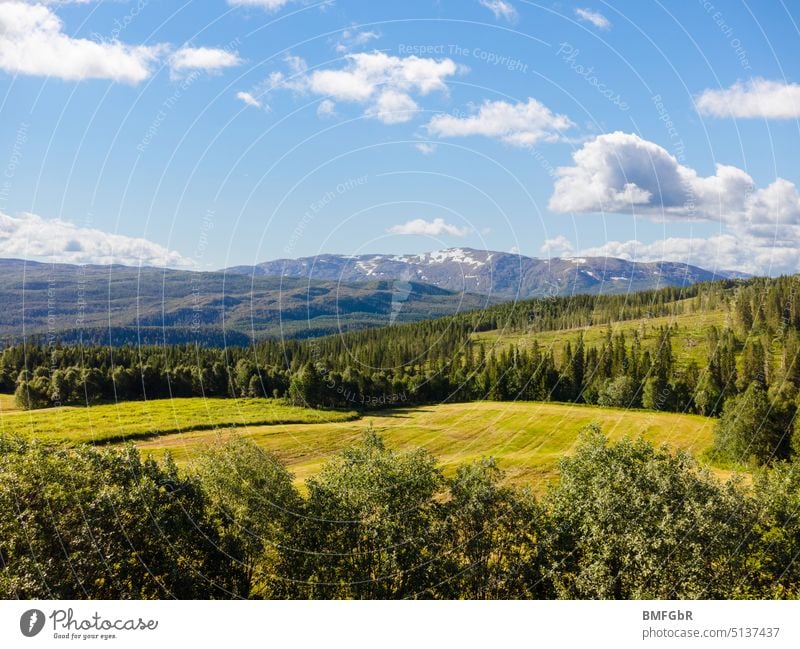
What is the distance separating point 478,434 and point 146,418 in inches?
2083

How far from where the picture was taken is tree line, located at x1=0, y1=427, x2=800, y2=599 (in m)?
28.0

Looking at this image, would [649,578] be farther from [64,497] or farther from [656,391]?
[656,391]

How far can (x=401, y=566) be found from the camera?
103 feet

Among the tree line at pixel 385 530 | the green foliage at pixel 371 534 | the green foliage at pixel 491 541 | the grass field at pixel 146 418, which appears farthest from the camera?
the grass field at pixel 146 418

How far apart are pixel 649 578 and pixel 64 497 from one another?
99.2 feet

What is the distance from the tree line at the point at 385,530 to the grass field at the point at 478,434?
2255 cm

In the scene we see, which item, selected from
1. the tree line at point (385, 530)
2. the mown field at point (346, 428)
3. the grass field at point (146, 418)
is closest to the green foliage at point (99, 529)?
the tree line at point (385, 530)

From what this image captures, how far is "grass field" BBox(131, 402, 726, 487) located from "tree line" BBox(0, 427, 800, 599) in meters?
22.5

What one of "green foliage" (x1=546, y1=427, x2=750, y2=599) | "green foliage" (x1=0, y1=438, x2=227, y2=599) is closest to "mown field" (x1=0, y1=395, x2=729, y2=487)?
"green foliage" (x1=546, y1=427, x2=750, y2=599)

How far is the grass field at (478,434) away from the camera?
230 ft

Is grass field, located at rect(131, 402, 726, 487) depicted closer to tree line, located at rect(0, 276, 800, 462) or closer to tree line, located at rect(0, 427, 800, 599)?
tree line, located at rect(0, 276, 800, 462)

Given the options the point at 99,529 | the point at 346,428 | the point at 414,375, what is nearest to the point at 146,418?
the point at 346,428

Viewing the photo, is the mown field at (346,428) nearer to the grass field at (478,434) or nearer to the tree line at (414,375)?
the grass field at (478,434)

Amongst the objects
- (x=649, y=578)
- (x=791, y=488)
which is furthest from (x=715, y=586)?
(x=791, y=488)
